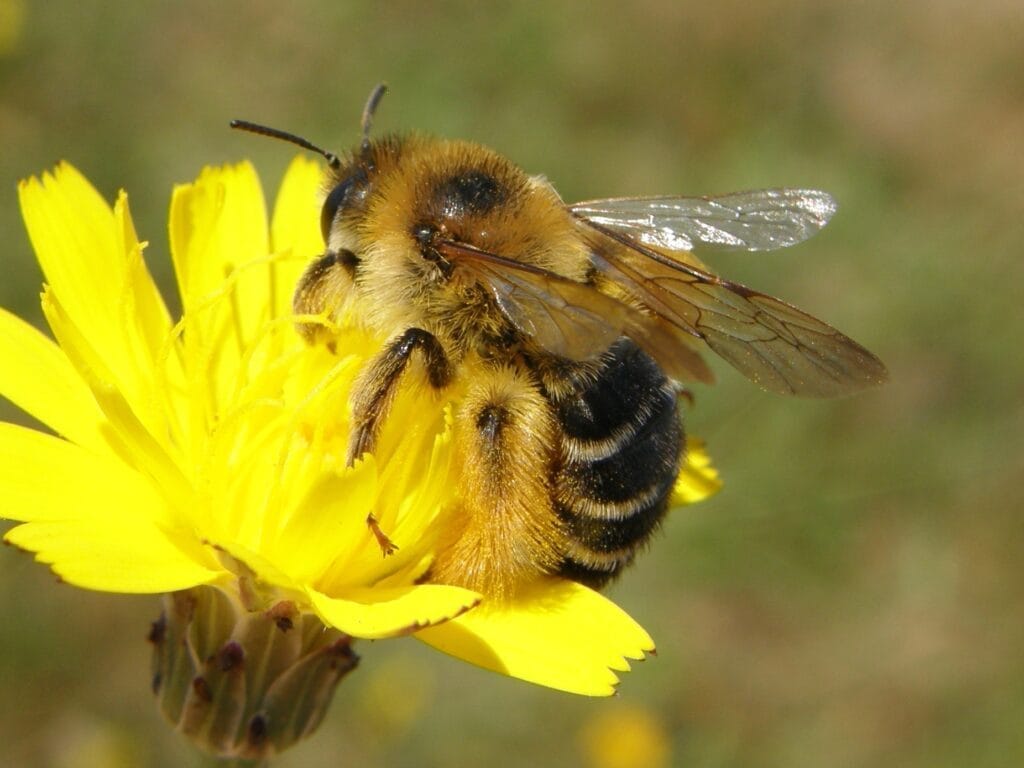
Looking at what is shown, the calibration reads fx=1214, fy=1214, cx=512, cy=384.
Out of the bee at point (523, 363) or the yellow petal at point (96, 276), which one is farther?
the yellow petal at point (96, 276)

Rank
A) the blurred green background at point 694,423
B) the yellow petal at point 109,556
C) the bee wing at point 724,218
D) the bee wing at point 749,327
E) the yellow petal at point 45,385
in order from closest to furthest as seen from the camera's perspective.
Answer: the yellow petal at point 109,556 < the bee wing at point 749,327 < the yellow petal at point 45,385 < the bee wing at point 724,218 < the blurred green background at point 694,423

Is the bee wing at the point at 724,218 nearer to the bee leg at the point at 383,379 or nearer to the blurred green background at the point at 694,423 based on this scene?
the bee leg at the point at 383,379

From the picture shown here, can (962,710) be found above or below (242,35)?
below

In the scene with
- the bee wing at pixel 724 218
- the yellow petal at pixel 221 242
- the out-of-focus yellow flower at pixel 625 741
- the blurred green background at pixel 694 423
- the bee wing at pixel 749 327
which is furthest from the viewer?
the out-of-focus yellow flower at pixel 625 741

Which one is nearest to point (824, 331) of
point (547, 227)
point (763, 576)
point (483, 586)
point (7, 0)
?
point (547, 227)

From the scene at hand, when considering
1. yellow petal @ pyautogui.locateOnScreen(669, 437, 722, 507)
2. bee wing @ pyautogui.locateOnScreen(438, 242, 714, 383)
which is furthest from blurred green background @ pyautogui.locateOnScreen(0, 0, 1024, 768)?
bee wing @ pyautogui.locateOnScreen(438, 242, 714, 383)

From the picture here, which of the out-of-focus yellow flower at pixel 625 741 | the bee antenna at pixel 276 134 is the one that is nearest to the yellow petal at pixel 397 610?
the bee antenna at pixel 276 134

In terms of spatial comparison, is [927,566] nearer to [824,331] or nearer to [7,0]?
[824,331]

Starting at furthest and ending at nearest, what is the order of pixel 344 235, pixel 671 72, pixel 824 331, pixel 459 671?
pixel 671 72 < pixel 459 671 < pixel 344 235 < pixel 824 331
